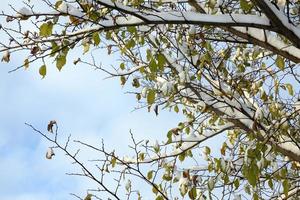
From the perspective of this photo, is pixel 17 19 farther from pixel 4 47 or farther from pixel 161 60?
pixel 161 60

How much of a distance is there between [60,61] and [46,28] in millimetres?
282

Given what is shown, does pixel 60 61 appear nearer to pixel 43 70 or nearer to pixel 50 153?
pixel 43 70

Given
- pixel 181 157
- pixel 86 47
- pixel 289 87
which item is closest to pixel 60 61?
pixel 86 47

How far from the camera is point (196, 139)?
16.2 feet

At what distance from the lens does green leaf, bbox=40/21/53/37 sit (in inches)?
129

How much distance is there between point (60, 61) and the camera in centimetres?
338

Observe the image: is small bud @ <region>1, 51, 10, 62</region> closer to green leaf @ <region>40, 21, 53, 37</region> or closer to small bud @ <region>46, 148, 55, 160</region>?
green leaf @ <region>40, 21, 53, 37</region>

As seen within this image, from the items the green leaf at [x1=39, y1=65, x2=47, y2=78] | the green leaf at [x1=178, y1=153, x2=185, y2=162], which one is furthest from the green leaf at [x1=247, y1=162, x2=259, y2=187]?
the green leaf at [x1=178, y1=153, x2=185, y2=162]

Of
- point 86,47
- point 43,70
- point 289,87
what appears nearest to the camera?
point 43,70

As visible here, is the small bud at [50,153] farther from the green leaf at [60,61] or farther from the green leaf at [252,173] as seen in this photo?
the green leaf at [252,173]

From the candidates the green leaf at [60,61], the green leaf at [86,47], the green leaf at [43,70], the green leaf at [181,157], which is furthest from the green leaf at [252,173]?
the green leaf at [181,157]

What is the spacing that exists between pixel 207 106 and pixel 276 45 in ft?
3.91

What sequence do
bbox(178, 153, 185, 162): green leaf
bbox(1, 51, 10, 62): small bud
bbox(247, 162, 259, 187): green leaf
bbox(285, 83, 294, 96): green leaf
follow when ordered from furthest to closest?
bbox(178, 153, 185, 162): green leaf → bbox(285, 83, 294, 96): green leaf → bbox(1, 51, 10, 62): small bud → bbox(247, 162, 259, 187): green leaf

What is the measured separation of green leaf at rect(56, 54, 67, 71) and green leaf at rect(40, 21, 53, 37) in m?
0.21
